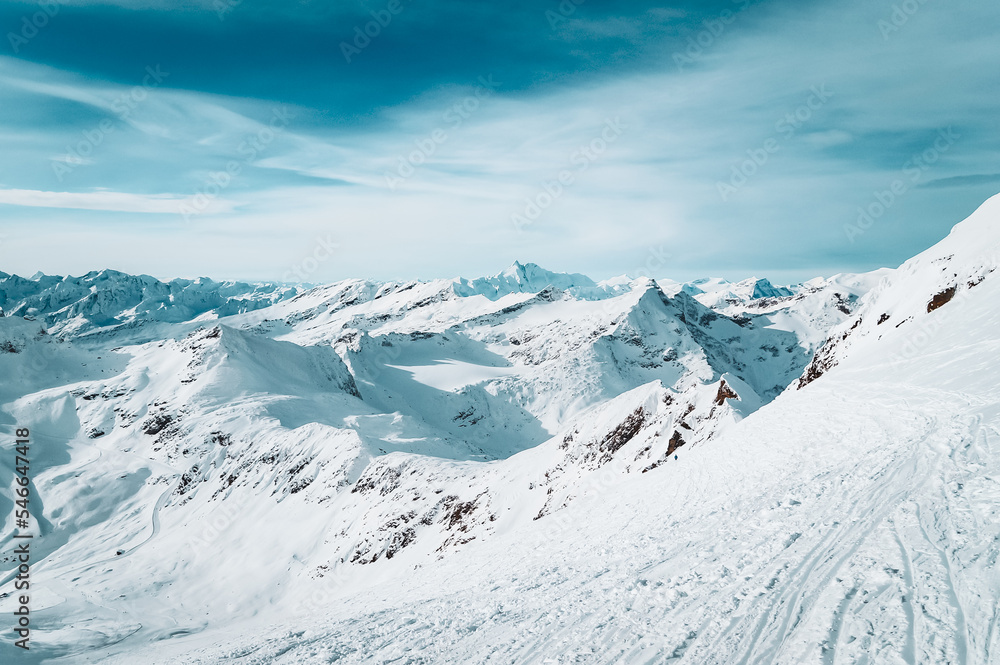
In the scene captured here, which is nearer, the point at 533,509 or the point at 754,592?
the point at 754,592

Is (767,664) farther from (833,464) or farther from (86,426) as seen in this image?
(86,426)

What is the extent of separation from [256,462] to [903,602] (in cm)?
4925

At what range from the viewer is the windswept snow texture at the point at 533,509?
736 centimetres

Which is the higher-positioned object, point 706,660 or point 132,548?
point 706,660

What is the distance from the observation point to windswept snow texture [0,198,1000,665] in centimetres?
736

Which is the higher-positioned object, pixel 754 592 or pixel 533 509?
pixel 754 592

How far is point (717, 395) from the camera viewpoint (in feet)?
85.6

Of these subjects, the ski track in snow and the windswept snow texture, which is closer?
the ski track in snow

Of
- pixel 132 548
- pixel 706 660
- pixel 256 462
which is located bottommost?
pixel 132 548

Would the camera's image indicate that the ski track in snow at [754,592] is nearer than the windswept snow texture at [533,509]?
Yes

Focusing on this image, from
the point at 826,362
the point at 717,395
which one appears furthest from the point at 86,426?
the point at 826,362

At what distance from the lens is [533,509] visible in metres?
26.2

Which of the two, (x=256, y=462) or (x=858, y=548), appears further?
(x=256, y=462)

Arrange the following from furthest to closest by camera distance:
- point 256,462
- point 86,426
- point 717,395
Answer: point 86,426 < point 256,462 < point 717,395
